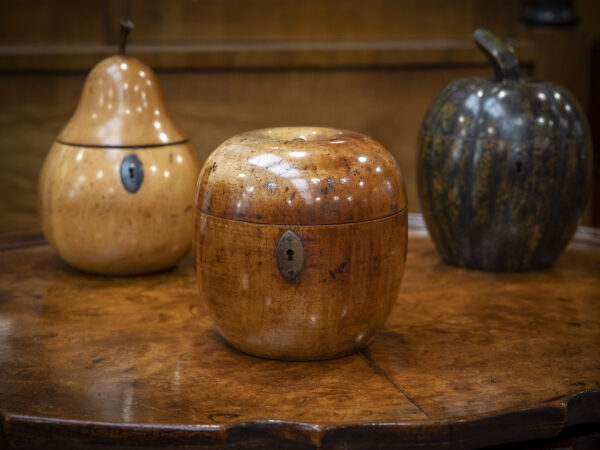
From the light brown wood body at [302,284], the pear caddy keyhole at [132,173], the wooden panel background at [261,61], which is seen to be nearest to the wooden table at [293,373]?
the light brown wood body at [302,284]

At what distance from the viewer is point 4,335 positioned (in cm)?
95

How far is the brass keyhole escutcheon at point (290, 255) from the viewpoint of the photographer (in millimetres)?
814

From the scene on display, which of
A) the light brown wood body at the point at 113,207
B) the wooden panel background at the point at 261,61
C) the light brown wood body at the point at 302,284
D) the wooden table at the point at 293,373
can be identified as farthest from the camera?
the wooden panel background at the point at 261,61

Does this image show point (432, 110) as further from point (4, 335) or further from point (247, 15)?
point (247, 15)

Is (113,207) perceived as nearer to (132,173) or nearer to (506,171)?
(132,173)

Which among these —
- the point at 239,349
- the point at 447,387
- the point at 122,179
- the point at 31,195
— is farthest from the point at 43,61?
Answer: the point at 447,387

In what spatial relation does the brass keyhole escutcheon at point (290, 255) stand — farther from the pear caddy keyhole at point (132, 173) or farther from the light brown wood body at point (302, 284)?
the pear caddy keyhole at point (132, 173)

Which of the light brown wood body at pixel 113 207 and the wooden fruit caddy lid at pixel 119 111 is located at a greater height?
the wooden fruit caddy lid at pixel 119 111

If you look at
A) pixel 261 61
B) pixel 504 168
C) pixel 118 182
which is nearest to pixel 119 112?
pixel 118 182

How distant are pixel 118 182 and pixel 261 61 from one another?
1218mm

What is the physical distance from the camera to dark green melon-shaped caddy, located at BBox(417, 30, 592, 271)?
3.76 feet

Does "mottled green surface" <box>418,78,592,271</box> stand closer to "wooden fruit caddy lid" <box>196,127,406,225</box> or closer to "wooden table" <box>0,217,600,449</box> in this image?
"wooden table" <box>0,217,600,449</box>

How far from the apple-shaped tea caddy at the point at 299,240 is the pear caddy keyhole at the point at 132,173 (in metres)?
0.25

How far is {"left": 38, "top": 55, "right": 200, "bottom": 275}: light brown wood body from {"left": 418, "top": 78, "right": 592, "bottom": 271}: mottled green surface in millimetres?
374
